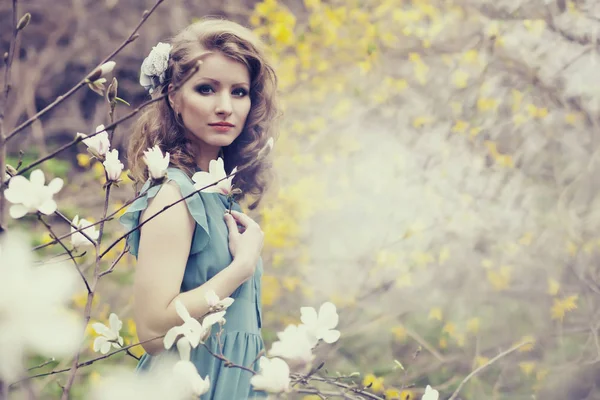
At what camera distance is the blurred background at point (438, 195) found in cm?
289

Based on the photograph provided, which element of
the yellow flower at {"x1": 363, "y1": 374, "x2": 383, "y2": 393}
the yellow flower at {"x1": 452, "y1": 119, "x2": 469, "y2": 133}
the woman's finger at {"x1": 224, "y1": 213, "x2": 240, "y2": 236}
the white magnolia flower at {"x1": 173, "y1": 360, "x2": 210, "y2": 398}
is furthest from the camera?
the yellow flower at {"x1": 452, "y1": 119, "x2": 469, "y2": 133}

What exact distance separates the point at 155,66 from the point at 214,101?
0.50 ft

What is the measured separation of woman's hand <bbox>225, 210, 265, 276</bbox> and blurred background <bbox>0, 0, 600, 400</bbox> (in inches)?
67.4

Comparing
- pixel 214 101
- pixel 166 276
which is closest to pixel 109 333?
pixel 166 276

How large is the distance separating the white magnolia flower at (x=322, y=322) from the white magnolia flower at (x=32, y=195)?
27cm

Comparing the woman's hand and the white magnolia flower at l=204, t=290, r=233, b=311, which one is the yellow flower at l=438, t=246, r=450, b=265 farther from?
the white magnolia flower at l=204, t=290, r=233, b=311

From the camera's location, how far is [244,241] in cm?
108

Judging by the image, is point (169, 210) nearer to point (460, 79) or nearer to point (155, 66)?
point (155, 66)

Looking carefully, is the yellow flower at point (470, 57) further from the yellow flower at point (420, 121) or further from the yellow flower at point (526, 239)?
the yellow flower at point (526, 239)

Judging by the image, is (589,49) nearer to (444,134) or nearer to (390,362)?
(444,134)

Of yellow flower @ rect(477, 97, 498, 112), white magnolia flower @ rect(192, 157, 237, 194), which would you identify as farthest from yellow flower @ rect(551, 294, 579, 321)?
white magnolia flower @ rect(192, 157, 237, 194)

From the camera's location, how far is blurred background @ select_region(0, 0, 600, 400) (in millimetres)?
2887

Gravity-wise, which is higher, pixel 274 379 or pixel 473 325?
pixel 274 379

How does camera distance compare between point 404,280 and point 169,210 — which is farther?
point 404,280
